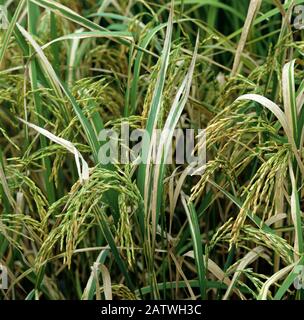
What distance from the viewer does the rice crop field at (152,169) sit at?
3.80 ft

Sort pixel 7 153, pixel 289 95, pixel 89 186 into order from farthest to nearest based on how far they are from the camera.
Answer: pixel 7 153
pixel 289 95
pixel 89 186

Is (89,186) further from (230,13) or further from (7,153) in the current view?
(230,13)

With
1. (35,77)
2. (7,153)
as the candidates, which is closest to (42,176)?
(7,153)

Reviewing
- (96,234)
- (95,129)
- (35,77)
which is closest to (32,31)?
(35,77)

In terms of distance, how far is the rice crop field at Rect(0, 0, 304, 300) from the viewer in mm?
1159

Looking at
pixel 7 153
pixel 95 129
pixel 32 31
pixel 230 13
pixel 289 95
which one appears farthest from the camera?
pixel 230 13

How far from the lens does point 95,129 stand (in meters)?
1.34

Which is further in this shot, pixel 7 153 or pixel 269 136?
pixel 7 153

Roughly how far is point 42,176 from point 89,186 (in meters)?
0.52

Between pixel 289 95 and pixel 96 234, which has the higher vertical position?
pixel 289 95

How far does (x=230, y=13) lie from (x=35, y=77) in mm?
645

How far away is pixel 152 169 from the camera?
1.23 metres
